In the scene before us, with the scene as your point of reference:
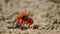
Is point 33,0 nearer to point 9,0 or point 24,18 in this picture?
point 9,0

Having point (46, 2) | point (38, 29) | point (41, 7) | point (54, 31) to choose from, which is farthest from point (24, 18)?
point (46, 2)

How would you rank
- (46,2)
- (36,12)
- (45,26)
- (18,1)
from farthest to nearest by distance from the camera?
(18,1) < (46,2) < (36,12) < (45,26)

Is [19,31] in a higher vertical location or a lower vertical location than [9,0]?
lower

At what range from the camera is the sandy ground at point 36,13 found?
14.4ft

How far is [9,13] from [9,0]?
4.15 ft

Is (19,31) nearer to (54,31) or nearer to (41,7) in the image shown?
(54,31)

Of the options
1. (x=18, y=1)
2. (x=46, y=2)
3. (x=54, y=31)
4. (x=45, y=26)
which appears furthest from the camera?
Answer: (x=18, y=1)

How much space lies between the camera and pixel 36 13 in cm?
619

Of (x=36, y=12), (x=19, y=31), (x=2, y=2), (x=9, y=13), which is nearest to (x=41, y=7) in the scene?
(x=36, y=12)

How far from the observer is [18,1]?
750cm

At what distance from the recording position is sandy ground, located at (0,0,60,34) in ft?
14.4

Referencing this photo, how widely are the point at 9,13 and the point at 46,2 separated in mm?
1321

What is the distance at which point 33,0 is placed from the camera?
23.9 ft

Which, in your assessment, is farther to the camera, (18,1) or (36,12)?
(18,1)
